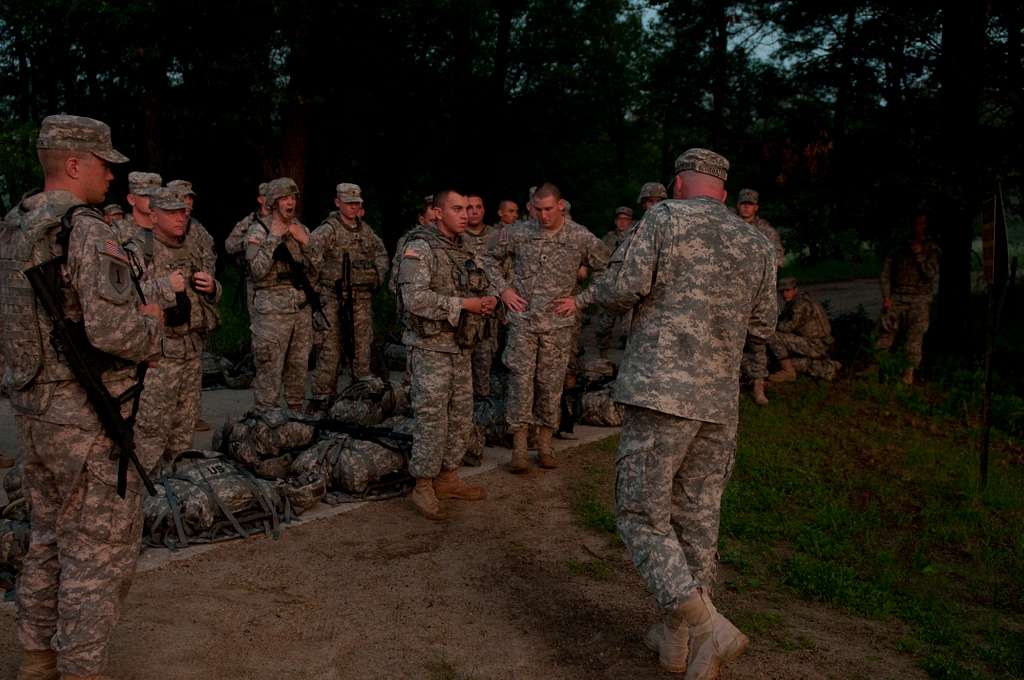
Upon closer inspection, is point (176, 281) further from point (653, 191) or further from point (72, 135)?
point (653, 191)

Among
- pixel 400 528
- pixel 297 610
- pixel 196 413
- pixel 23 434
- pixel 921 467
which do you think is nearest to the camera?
pixel 23 434

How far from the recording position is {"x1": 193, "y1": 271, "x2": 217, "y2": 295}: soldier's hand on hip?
6914 mm

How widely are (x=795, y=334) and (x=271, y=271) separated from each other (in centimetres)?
678

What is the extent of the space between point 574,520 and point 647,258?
284cm

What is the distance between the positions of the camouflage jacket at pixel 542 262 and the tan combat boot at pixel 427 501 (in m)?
1.65

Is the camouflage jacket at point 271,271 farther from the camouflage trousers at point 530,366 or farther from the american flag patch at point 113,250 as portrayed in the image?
the american flag patch at point 113,250

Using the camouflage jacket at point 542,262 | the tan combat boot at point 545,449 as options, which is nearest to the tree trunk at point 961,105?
the camouflage jacket at point 542,262

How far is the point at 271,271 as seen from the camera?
325 inches

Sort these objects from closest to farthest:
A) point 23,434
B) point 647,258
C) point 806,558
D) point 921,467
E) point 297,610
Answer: point 23,434
point 647,258
point 297,610
point 806,558
point 921,467

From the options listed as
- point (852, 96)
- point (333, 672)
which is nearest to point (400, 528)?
point (333, 672)

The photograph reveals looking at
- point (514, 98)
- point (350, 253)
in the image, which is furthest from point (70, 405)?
point (514, 98)

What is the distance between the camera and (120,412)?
12.3 ft

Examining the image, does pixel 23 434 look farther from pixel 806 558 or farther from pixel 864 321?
pixel 864 321

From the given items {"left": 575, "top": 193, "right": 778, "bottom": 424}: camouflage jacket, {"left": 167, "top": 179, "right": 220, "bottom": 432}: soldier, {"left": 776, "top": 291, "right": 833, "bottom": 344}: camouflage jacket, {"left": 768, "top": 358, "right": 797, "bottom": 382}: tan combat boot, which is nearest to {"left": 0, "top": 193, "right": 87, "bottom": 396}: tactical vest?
{"left": 575, "top": 193, "right": 778, "bottom": 424}: camouflage jacket
